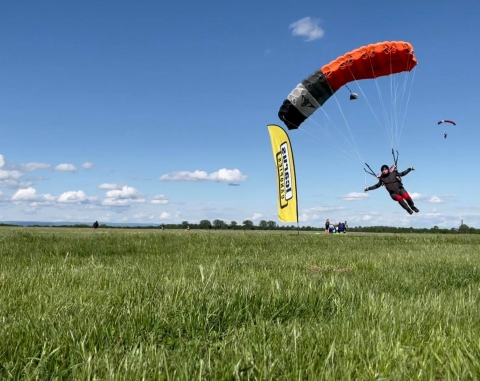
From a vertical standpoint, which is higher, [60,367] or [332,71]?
[332,71]

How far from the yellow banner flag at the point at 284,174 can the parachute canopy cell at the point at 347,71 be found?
28.2 ft

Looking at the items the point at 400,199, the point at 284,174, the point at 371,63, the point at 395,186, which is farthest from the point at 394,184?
the point at 284,174

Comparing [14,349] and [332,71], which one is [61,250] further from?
[332,71]

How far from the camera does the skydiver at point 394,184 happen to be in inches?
861

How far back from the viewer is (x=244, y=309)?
138 inches

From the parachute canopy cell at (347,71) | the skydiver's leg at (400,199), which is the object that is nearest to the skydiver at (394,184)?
the skydiver's leg at (400,199)

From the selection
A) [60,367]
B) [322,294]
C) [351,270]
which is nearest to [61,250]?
[351,270]

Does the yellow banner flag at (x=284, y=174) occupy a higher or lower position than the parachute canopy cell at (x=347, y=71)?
lower

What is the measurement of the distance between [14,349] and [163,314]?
3.23 ft

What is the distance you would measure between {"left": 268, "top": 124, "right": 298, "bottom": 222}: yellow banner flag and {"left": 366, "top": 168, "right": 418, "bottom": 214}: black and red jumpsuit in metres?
7.76

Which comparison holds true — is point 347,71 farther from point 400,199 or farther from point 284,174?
point 284,174

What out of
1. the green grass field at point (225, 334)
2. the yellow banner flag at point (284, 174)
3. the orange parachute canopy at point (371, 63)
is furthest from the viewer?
the yellow banner flag at point (284, 174)

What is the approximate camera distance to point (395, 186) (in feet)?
71.8

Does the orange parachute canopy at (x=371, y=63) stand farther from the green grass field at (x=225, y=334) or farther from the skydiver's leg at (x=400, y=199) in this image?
the green grass field at (x=225, y=334)
